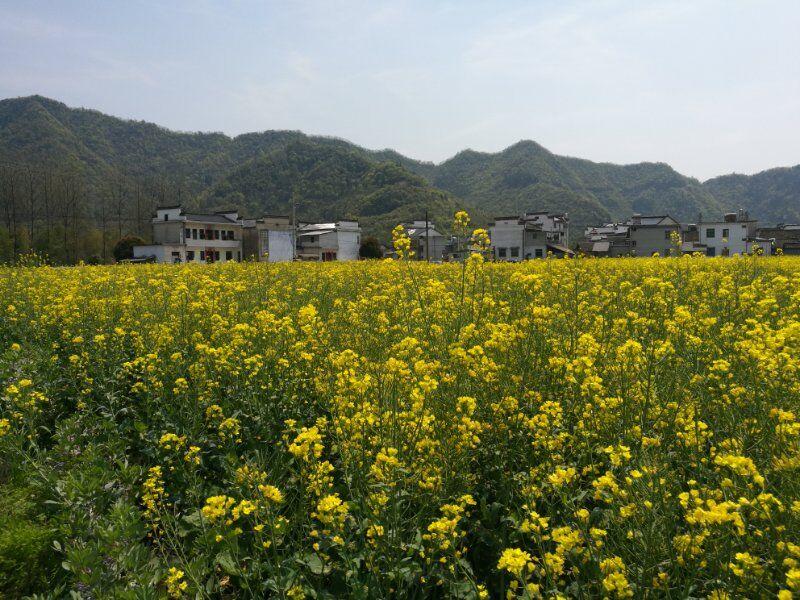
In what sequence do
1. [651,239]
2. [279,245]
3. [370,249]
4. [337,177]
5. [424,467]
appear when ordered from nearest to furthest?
[424,467], [279,245], [370,249], [651,239], [337,177]

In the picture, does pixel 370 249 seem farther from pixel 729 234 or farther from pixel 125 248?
pixel 729 234

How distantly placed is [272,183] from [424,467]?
10368cm

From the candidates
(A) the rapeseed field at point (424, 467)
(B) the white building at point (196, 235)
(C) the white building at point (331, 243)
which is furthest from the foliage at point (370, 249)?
(A) the rapeseed field at point (424, 467)

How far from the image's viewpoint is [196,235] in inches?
2153

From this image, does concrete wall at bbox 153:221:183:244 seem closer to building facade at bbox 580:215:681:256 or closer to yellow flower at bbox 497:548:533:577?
building facade at bbox 580:215:681:256

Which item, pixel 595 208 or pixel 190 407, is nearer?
pixel 190 407

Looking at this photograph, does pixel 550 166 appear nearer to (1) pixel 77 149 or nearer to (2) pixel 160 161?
(2) pixel 160 161

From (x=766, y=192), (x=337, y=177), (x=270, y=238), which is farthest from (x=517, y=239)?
(x=766, y=192)

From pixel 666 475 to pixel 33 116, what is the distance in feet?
405

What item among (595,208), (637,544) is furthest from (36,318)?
(595,208)

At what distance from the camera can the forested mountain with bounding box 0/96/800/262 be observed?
204ft

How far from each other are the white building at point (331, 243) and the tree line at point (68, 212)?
20565 millimetres

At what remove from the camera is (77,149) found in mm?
91688

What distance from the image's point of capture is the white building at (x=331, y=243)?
58406 mm
